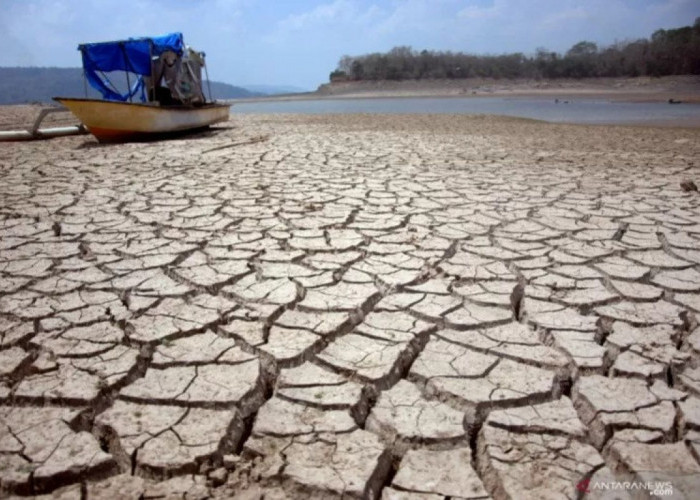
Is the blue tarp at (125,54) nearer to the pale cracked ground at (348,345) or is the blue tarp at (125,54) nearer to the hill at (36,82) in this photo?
the pale cracked ground at (348,345)

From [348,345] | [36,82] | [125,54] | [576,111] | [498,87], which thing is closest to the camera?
[348,345]

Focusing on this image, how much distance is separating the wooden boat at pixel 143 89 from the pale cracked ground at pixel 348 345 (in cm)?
398

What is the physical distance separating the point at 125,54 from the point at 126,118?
153 centimetres

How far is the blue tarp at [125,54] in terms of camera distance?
8023mm

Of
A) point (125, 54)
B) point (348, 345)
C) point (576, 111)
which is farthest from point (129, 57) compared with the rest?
point (576, 111)

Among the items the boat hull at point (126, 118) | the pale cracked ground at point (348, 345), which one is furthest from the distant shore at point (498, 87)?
the pale cracked ground at point (348, 345)

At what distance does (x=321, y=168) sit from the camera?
17.4 ft

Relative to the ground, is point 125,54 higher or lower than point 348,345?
higher

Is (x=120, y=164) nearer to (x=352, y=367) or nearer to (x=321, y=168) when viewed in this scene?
(x=321, y=168)

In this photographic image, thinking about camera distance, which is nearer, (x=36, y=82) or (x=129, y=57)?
(x=129, y=57)

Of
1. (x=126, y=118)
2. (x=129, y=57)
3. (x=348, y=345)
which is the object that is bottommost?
(x=348, y=345)

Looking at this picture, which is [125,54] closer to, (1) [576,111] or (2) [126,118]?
(2) [126,118]

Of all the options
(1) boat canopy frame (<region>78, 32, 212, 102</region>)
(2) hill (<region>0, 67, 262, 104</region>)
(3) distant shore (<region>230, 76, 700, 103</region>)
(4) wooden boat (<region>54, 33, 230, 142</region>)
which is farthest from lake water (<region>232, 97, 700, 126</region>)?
(2) hill (<region>0, 67, 262, 104</region>)

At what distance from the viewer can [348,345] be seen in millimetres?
1714
